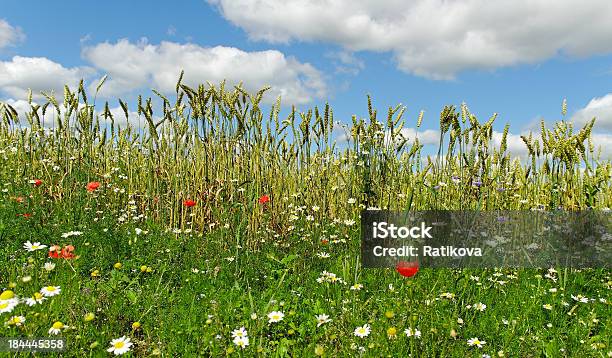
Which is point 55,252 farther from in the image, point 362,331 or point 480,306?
point 480,306

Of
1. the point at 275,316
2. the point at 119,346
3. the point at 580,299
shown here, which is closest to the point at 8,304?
the point at 119,346

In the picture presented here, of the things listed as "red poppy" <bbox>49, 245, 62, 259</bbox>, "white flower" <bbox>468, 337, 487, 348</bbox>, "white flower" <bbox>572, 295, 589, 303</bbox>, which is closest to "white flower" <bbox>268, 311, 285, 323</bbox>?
"white flower" <bbox>468, 337, 487, 348</bbox>

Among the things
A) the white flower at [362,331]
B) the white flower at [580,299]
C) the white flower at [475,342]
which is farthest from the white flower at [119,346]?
the white flower at [580,299]

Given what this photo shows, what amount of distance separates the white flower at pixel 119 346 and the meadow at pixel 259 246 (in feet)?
0.07

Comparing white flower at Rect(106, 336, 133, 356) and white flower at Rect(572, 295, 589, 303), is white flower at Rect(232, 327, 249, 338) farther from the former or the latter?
white flower at Rect(572, 295, 589, 303)

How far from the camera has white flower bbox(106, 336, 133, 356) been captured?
2568 mm

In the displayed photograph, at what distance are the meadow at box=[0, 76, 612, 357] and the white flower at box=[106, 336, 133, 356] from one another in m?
0.02

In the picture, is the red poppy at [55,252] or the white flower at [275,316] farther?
the red poppy at [55,252]

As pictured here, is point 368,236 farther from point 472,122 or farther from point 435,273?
point 472,122

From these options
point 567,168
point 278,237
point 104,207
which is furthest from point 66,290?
point 567,168

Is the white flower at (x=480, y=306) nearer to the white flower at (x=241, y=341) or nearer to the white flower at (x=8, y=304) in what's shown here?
the white flower at (x=241, y=341)

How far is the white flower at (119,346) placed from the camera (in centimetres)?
257

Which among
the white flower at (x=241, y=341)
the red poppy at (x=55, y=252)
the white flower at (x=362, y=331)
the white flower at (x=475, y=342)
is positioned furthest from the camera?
the red poppy at (x=55, y=252)

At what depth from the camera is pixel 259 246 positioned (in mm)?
4965
